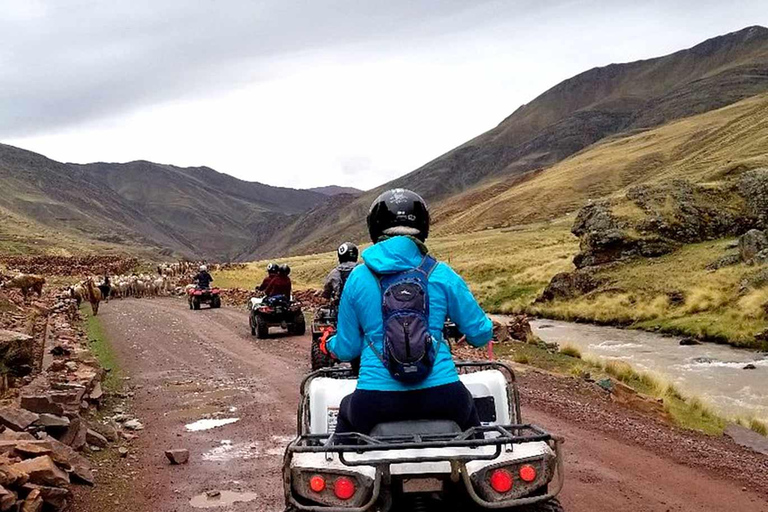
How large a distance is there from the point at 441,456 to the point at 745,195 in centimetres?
3774

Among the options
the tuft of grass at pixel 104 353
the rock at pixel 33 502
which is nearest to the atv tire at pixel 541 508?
the rock at pixel 33 502

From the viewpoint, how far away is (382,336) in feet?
13.8

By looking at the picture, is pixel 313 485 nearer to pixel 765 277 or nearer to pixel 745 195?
pixel 765 277

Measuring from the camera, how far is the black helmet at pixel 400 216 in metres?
4.60

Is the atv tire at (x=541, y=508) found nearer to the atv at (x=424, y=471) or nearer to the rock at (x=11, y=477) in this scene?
the atv at (x=424, y=471)

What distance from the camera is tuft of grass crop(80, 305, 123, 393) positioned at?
13521 millimetres

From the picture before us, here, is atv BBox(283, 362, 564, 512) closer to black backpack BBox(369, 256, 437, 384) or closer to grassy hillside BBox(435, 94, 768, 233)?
black backpack BBox(369, 256, 437, 384)

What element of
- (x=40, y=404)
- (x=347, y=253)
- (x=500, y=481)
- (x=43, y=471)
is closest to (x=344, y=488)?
(x=500, y=481)

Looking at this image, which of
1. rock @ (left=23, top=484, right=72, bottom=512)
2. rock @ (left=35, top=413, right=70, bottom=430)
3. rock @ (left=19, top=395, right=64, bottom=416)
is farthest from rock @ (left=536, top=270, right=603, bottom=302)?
rock @ (left=23, top=484, right=72, bottom=512)

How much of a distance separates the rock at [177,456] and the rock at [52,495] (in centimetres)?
167

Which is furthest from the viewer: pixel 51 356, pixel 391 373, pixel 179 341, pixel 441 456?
pixel 179 341

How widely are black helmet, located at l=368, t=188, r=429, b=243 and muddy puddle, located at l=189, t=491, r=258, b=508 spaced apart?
345 centimetres

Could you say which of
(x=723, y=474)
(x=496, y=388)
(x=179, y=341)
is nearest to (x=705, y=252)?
(x=179, y=341)

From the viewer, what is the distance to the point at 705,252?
34219 mm
